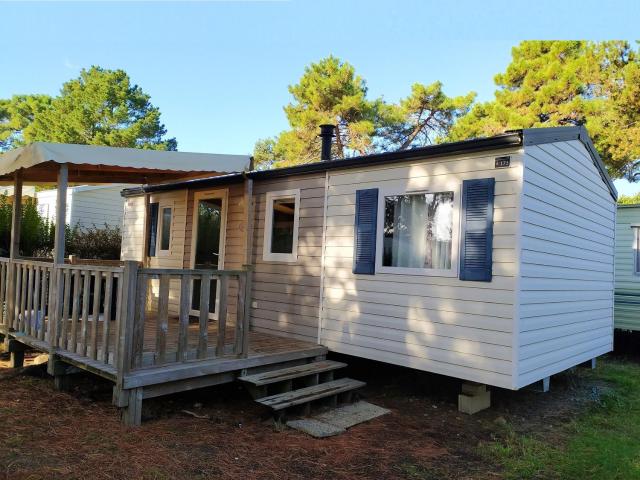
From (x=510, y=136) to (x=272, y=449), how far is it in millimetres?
3284

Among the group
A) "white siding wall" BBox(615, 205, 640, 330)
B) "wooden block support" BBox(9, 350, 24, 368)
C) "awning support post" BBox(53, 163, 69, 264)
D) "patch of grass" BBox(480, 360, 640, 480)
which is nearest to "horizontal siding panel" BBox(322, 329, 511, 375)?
"patch of grass" BBox(480, 360, 640, 480)

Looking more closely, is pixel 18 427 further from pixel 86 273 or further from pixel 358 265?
pixel 358 265

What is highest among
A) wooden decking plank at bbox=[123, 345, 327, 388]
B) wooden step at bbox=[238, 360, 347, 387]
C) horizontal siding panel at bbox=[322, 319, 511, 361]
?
horizontal siding panel at bbox=[322, 319, 511, 361]

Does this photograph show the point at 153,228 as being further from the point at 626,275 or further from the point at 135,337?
the point at 626,275

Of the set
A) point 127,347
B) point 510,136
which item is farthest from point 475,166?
point 127,347

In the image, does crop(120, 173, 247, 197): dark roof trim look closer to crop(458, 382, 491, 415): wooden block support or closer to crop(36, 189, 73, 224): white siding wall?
crop(458, 382, 491, 415): wooden block support

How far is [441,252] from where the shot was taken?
4871mm

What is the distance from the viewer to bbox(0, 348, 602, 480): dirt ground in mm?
3273

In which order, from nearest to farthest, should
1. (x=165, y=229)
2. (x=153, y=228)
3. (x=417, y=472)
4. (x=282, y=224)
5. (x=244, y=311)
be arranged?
(x=417, y=472) → (x=244, y=311) → (x=282, y=224) → (x=165, y=229) → (x=153, y=228)

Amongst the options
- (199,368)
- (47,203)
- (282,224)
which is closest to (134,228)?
(282,224)

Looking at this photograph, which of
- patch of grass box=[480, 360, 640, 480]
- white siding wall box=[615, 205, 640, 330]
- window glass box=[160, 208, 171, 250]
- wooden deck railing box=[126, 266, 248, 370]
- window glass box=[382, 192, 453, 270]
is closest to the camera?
patch of grass box=[480, 360, 640, 480]

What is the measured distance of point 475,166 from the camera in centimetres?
463

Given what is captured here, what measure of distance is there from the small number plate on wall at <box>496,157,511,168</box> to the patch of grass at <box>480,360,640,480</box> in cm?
239

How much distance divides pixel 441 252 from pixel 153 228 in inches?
208
